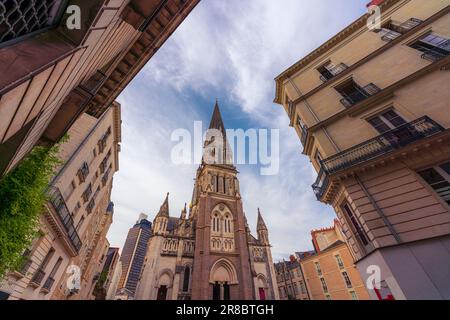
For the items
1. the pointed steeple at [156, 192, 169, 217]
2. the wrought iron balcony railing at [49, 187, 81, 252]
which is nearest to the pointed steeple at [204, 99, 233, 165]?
the pointed steeple at [156, 192, 169, 217]

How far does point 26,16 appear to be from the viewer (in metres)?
2.64

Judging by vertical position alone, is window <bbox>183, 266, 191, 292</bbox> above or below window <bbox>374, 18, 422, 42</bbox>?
below

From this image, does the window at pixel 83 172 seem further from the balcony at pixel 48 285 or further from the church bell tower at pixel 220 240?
the church bell tower at pixel 220 240

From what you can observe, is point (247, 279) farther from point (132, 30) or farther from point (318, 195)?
point (132, 30)

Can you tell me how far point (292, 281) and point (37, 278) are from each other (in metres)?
46.0

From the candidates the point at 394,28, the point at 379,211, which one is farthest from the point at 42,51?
the point at 394,28

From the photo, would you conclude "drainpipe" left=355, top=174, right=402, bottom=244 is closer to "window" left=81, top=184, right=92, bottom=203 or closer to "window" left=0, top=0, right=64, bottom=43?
"window" left=0, top=0, right=64, bottom=43

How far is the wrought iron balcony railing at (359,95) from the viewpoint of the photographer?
9695mm

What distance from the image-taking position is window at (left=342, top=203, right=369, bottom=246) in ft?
24.1

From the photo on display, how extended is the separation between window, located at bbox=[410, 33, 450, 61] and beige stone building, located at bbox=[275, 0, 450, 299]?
0.05m

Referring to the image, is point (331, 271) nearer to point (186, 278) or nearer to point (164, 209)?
point (186, 278)

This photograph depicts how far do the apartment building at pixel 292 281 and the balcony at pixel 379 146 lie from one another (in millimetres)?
39894

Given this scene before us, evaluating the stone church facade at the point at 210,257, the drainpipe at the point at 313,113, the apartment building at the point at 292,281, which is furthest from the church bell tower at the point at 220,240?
the drainpipe at the point at 313,113

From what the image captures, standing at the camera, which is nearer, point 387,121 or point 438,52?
point 438,52
